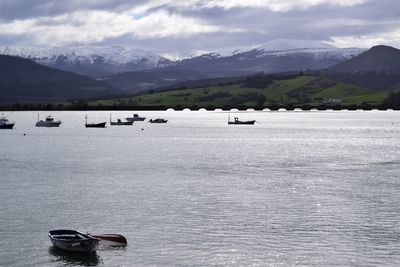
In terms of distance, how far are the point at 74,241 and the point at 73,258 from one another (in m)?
1.51

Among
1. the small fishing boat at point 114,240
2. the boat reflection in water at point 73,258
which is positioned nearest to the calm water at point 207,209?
the boat reflection in water at point 73,258

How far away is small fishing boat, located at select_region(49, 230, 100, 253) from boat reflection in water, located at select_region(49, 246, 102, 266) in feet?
1.38

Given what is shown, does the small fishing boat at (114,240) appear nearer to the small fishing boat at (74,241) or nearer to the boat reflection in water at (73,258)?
the small fishing boat at (74,241)

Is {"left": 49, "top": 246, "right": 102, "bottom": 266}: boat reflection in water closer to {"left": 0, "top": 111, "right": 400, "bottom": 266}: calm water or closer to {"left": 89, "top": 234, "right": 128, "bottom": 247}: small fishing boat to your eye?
{"left": 0, "top": 111, "right": 400, "bottom": 266}: calm water

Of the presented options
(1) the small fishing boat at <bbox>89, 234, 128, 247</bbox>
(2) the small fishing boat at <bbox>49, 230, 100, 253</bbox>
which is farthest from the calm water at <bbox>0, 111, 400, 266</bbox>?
(1) the small fishing boat at <bbox>89, 234, 128, 247</bbox>

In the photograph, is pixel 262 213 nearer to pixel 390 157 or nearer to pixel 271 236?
pixel 271 236

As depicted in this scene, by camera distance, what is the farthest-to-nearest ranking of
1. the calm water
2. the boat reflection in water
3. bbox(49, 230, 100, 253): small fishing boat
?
the calm water, bbox(49, 230, 100, 253): small fishing boat, the boat reflection in water

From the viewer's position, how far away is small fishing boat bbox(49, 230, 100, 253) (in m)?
59.3

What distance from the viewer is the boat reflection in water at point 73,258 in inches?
2280

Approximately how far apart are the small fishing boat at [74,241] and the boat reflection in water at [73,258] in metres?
0.42

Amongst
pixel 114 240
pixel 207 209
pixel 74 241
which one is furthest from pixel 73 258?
pixel 207 209

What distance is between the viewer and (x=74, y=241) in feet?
196

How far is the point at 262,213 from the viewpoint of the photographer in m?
76.4

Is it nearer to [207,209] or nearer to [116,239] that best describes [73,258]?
[116,239]
